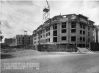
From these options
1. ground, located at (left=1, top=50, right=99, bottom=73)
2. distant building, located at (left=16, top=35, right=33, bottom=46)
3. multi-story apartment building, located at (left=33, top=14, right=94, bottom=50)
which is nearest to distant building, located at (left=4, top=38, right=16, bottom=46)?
distant building, located at (left=16, top=35, right=33, bottom=46)

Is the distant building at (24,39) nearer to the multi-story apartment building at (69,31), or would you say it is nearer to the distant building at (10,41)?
the distant building at (10,41)

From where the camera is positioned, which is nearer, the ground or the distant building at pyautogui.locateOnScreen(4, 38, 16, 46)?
the ground

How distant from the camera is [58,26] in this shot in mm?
54219

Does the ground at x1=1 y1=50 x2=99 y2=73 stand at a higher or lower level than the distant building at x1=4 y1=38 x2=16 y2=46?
lower

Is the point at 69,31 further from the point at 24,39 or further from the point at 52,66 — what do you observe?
the point at 24,39

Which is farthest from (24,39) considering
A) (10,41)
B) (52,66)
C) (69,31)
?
(52,66)

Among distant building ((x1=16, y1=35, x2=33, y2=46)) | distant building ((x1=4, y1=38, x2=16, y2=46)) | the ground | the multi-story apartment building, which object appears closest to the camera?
the ground

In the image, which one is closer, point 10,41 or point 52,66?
point 52,66

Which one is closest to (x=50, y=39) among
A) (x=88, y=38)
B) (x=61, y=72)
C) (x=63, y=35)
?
(x=63, y=35)

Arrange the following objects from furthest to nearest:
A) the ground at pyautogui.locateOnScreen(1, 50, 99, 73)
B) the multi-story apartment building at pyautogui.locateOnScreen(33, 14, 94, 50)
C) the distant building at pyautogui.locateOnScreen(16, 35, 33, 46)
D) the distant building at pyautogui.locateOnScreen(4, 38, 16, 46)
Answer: the distant building at pyautogui.locateOnScreen(4, 38, 16, 46), the distant building at pyautogui.locateOnScreen(16, 35, 33, 46), the multi-story apartment building at pyautogui.locateOnScreen(33, 14, 94, 50), the ground at pyautogui.locateOnScreen(1, 50, 99, 73)

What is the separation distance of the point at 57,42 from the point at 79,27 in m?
11.9

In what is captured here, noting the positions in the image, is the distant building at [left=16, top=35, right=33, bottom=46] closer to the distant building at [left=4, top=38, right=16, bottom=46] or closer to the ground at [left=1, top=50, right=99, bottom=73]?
the distant building at [left=4, top=38, right=16, bottom=46]

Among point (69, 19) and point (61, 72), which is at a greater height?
point (69, 19)

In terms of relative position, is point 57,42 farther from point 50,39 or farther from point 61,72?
point 61,72
